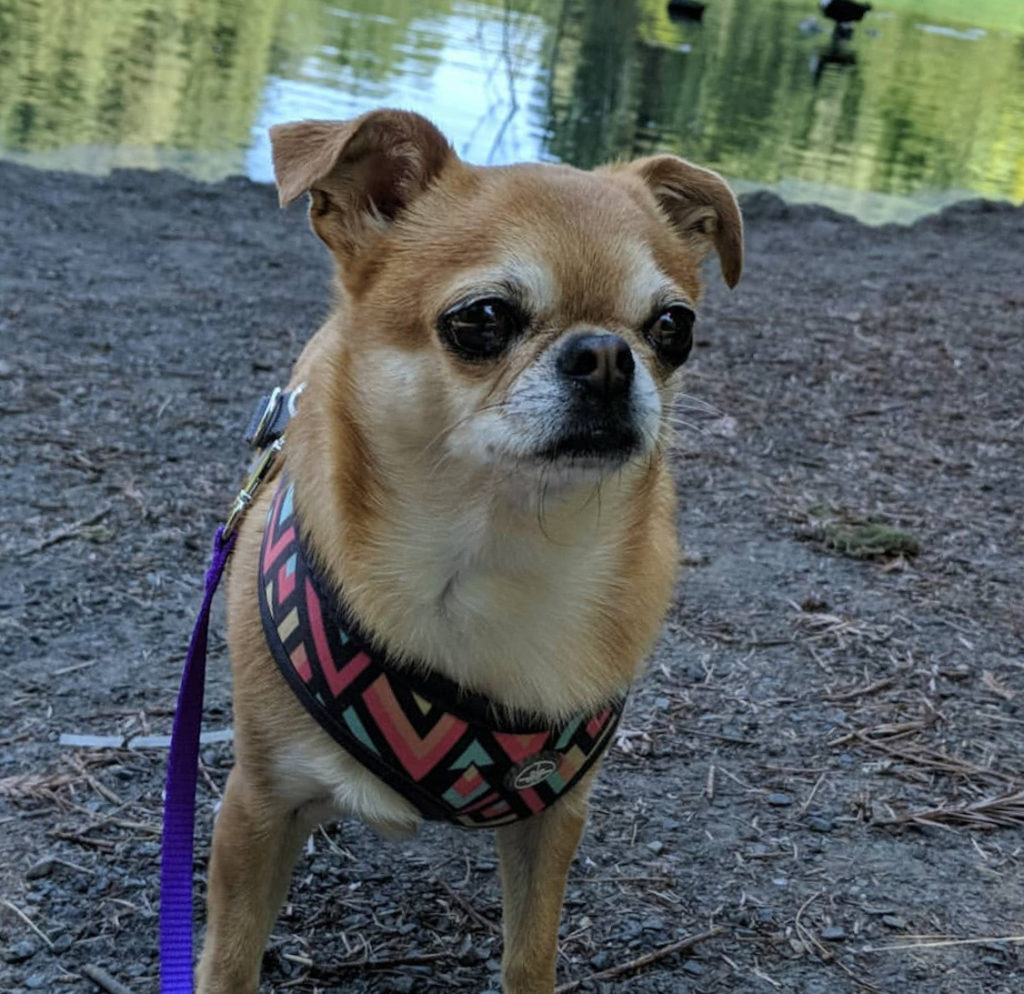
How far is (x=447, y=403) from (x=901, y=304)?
692 centimetres

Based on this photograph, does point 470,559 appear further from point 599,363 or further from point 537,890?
point 537,890

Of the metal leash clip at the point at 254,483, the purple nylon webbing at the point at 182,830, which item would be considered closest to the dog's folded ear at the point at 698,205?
the metal leash clip at the point at 254,483

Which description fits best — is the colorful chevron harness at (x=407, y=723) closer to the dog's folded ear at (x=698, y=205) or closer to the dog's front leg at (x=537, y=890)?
the dog's front leg at (x=537, y=890)

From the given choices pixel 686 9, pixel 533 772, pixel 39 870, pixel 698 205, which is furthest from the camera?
pixel 686 9

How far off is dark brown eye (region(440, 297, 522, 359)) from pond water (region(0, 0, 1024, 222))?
31.7 ft

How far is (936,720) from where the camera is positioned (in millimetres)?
3844

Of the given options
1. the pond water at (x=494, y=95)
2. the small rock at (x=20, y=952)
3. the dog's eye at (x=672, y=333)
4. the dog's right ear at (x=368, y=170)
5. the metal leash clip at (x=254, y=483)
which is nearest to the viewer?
the dog's eye at (x=672, y=333)

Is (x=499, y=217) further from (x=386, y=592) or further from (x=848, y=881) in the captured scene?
(x=848, y=881)

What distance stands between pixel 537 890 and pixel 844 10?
3539 cm

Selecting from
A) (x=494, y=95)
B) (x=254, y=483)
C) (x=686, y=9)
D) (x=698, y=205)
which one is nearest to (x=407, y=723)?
(x=254, y=483)

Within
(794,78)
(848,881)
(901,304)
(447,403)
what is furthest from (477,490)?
(794,78)

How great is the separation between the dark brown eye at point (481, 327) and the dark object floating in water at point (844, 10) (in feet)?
114

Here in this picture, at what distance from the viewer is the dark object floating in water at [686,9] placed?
3170 cm

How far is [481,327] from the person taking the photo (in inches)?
91.4
